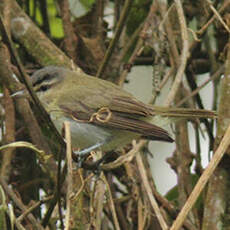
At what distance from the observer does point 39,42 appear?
359 centimetres

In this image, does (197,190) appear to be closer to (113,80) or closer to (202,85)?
(202,85)

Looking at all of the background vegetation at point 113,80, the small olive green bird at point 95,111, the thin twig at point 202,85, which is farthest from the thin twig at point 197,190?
the thin twig at point 202,85

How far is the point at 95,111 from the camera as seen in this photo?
124 inches

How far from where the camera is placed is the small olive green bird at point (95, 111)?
3010 millimetres

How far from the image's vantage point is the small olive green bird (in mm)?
3010

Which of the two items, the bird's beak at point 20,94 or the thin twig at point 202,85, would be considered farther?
the thin twig at point 202,85

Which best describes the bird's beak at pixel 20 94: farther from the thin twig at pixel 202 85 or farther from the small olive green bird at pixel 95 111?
the thin twig at pixel 202 85

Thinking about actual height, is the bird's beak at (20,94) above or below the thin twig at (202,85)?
above

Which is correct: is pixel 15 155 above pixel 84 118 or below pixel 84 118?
below

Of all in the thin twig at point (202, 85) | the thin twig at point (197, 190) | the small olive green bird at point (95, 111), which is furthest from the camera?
the thin twig at point (202, 85)

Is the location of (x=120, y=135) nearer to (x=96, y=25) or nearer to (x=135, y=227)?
(x=135, y=227)

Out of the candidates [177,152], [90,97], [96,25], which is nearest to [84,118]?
[90,97]

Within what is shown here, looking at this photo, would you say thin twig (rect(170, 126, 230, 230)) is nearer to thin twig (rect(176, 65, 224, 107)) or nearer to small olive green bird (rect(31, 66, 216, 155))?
small olive green bird (rect(31, 66, 216, 155))

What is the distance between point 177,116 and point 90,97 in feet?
1.68
